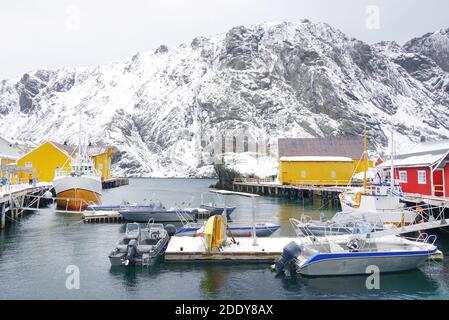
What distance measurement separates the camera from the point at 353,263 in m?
17.7

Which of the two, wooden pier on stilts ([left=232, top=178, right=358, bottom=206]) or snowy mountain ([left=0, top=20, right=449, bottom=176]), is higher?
snowy mountain ([left=0, top=20, right=449, bottom=176])

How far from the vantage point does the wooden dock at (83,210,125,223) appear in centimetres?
3494

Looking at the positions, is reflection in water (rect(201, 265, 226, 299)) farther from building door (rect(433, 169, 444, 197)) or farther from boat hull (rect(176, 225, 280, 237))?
building door (rect(433, 169, 444, 197))

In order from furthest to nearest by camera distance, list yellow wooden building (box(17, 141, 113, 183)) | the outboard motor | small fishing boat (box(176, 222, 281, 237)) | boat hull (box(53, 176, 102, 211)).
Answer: yellow wooden building (box(17, 141, 113, 183)) → boat hull (box(53, 176, 102, 211)) → the outboard motor → small fishing boat (box(176, 222, 281, 237))

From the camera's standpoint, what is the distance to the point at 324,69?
17612cm

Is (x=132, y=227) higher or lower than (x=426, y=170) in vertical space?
lower

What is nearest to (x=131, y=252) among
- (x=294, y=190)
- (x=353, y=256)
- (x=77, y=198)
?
(x=353, y=256)

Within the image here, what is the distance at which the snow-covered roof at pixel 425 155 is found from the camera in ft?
111

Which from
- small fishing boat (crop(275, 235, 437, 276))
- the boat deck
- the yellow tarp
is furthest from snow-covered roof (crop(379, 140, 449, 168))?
the yellow tarp

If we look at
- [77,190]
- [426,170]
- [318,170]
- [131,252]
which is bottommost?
[131,252]

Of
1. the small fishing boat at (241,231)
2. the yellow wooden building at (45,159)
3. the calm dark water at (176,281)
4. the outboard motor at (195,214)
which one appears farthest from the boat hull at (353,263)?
the yellow wooden building at (45,159)

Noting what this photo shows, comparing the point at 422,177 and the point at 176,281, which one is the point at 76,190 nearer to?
the point at 176,281

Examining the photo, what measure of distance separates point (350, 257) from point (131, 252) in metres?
10.3
